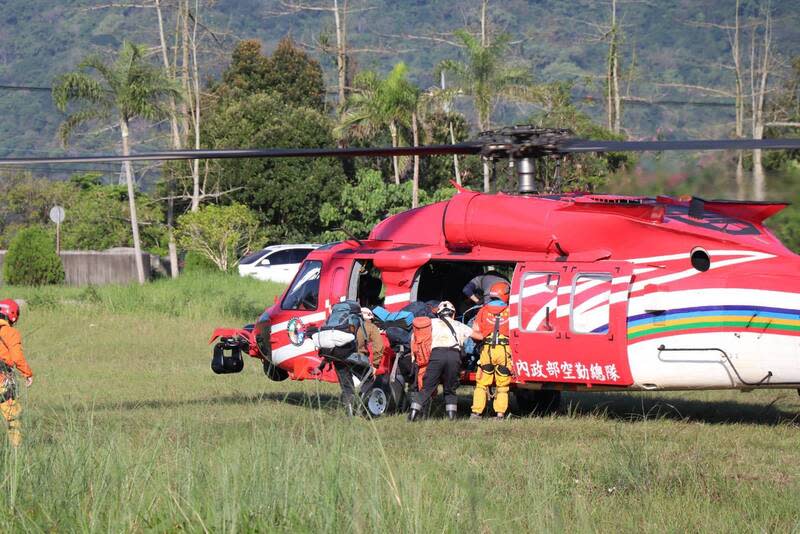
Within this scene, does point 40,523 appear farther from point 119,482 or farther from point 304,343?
point 304,343

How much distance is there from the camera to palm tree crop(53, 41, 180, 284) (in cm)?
3816

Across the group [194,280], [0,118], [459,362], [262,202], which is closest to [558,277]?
[459,362]

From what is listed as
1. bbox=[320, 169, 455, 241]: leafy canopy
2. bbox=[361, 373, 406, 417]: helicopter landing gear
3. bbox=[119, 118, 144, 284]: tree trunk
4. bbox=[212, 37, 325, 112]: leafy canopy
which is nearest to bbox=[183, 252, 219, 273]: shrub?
bbox=[119, 118, 144, 284]: tree trunk

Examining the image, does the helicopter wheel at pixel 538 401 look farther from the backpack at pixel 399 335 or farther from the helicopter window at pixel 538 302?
the helicopter window at pixel 538 302

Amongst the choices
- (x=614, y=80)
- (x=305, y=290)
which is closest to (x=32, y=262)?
(x=614, y=80)

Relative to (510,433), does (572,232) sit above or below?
above

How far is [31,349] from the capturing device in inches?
918

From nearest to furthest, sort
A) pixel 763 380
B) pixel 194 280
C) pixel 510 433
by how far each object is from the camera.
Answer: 1. pixel 763 380
2. pixel 510 433
3. pixel 194 280

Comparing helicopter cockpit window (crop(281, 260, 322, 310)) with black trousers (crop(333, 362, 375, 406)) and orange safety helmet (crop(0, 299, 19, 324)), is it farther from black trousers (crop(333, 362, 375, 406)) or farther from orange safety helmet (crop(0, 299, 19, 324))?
orange safety helmet (crop(0, 299, 19, 324))

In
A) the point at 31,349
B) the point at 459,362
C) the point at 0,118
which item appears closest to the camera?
the point at 459,362

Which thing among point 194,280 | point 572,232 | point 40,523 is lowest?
point 194,280

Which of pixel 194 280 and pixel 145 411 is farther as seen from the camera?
pixel 194 280

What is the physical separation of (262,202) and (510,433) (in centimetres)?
3625

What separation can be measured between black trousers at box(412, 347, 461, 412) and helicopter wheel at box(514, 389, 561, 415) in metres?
1.41
